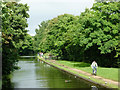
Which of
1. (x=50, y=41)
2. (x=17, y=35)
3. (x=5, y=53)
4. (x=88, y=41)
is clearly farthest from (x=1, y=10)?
(x=50, y=41)

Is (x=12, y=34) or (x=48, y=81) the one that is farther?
(x=12, y=34)

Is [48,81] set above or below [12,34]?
below

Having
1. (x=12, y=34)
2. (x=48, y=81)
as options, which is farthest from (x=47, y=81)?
(x=12, y=34)

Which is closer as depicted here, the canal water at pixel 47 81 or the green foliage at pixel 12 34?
the canal water at pixel 47 81

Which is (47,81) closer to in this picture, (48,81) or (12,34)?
(48,81)

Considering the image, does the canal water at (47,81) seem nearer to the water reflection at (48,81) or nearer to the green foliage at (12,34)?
the water reflection at (48,81)

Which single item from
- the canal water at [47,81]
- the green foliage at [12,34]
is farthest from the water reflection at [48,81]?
the green foliage at [12,34]

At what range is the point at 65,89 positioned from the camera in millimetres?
18469

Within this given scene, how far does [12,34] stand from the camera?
107 ft

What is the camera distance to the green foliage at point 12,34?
27.8 m

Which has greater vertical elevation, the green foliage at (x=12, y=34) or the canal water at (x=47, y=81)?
the green foliage at (x=12, y=34)

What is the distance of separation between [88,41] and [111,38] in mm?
3631

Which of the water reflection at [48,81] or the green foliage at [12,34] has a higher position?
the green foliage at [12,34]

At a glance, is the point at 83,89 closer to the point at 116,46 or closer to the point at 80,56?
the point at 116,46
